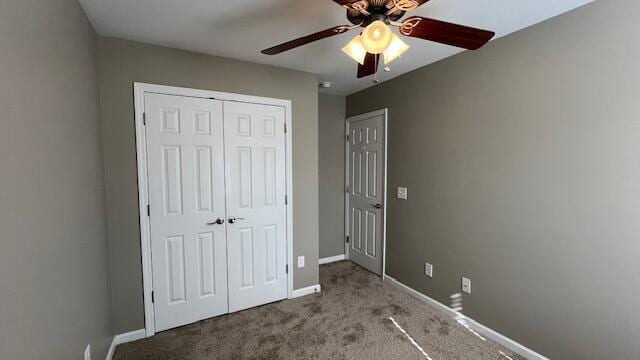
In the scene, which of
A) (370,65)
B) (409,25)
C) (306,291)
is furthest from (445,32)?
(306,291)

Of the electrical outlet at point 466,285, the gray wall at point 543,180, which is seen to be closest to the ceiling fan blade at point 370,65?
the gray wall at point 543,180

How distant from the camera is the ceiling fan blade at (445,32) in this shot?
4.01 feet

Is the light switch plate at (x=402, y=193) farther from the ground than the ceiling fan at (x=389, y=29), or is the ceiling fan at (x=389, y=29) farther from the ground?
the ceiling fan at (x=389, y=29)

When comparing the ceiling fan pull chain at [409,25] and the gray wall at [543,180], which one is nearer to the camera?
the ceiling fan pull chain at [409,25]

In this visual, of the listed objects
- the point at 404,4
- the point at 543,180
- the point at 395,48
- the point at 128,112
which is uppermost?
the point at 404,4

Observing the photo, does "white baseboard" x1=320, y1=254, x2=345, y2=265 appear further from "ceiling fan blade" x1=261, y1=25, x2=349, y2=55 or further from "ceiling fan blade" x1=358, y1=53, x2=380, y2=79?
"ceiling fan blade" x1=261, y1=25, x2=349, y2=55

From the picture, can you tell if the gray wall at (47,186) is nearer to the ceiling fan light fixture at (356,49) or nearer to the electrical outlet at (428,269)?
the ceiling fan light fixture at (356,49)

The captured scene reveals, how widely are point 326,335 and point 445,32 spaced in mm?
2268

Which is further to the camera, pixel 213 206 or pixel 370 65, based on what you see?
pixel 213 206

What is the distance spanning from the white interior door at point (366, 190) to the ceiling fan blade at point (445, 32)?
6.12 ft

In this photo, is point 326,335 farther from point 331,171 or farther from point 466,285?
point 331,171

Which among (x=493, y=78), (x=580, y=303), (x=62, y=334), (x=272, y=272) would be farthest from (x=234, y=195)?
(x=580, y=303)

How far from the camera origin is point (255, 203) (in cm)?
266

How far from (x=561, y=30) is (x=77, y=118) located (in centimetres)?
298
